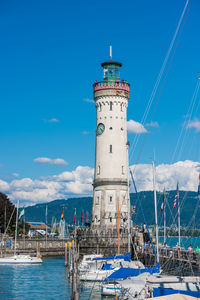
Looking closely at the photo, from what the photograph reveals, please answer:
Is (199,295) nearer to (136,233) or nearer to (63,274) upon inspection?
(63,274)

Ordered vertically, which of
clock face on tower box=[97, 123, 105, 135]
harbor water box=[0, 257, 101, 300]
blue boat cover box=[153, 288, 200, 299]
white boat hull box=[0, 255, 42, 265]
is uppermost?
clock face on tower box=[97, 123, 105, 135]

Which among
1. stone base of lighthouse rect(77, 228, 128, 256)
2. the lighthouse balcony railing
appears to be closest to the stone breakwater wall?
stone base of lighthouse rect(77, 228, 128, 256)

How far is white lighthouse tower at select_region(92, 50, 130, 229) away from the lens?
81.4m

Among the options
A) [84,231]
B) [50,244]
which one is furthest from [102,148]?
[50,244]

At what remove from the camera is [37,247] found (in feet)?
319

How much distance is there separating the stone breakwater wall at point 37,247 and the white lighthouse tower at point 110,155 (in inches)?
805

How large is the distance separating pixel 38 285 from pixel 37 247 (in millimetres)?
42909

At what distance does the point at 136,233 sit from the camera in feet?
244

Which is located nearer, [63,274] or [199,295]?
[199,295]

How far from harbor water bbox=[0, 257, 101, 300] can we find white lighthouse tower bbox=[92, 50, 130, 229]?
514 inches

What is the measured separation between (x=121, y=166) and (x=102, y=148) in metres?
4.66

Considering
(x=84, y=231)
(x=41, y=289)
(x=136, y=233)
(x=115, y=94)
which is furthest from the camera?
(x=115, y=94)

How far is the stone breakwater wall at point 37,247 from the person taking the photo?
9594cm

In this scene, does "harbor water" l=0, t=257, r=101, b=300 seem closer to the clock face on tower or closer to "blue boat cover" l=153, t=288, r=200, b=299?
"blue boat cover" l=153, t=288, r=200, b=299
